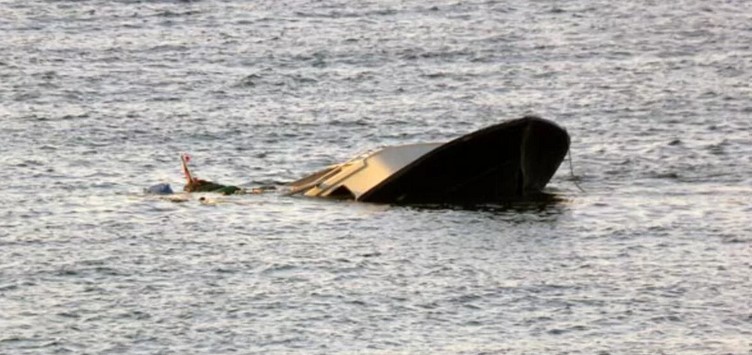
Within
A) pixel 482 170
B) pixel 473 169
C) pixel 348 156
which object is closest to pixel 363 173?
pixel 473 169

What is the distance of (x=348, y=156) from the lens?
42.1m

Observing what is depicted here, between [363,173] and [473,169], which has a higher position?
[473,169]

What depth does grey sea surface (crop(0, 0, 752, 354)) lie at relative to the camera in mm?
27906

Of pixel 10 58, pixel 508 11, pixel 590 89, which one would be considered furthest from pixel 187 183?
pixel 508 11

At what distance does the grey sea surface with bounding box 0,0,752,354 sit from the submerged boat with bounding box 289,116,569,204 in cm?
61

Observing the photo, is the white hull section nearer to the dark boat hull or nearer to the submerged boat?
the submerged boat

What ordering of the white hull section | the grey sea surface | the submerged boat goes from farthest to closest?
the white hull section < the submerged boat < the grey sea surface

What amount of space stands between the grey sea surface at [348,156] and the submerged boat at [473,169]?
23.9 inches

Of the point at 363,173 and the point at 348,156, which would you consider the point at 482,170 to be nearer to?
the point at 363,173

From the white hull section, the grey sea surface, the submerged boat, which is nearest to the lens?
the grey sea surface

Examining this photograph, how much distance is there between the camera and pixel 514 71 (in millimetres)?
53562

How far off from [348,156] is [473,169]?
6.10m

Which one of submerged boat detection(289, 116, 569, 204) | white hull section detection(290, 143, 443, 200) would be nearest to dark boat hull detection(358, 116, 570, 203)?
submerged boat detection(289, 116, 569, 204)

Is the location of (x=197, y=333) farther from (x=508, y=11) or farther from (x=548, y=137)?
(x=508, y=11)
